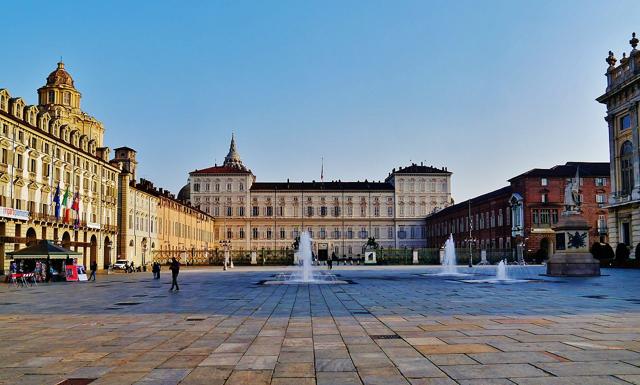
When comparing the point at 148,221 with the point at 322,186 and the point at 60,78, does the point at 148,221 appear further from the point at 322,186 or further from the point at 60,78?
the point at 322,186

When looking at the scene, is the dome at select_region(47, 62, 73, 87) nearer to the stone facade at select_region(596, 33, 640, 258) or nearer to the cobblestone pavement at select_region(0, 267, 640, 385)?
the stone facade at select_region(596, 33, 640, 258)

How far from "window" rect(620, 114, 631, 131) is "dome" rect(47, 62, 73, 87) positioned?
63.3m

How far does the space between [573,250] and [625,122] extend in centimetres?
2240

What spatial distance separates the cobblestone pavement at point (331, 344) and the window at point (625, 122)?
38.1m

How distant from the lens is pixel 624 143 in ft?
169

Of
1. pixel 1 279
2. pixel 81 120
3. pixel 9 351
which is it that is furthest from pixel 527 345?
pixel 81 120

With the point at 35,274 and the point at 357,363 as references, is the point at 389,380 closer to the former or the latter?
the point at 357,363

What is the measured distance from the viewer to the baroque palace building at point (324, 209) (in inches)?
5167

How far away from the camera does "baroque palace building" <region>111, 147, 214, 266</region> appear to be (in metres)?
72.4

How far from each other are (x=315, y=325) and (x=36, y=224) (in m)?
43.9

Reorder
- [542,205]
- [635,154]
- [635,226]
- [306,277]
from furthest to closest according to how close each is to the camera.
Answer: [542,205], [635,154], [635,226], [306,277]

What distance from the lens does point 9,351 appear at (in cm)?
988

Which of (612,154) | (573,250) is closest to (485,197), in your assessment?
(612,154)

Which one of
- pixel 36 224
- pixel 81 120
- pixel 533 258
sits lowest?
pixel 533 258
